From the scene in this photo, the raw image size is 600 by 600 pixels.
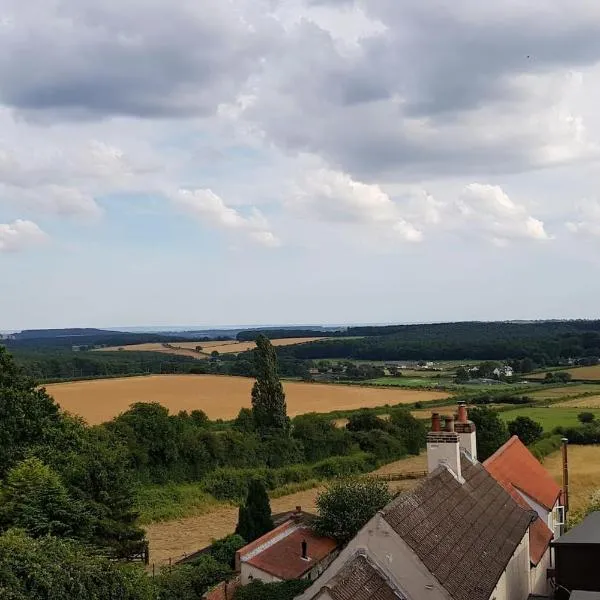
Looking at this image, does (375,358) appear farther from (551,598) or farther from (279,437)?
(551,598)

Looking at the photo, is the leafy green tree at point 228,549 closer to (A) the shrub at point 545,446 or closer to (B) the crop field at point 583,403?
(A) the shrub at point 545,446

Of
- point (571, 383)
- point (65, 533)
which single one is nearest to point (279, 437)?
point (65, 533)

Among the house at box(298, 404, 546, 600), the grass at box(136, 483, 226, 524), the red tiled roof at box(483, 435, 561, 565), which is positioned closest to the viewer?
the house at box(298, 404, 546, 600)

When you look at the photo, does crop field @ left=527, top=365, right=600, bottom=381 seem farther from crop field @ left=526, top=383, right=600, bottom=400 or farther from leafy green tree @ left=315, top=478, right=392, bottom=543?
leafy green tree @ left=315, top=478, right=392, bottom=543

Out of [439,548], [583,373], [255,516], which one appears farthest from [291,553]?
[583,373]

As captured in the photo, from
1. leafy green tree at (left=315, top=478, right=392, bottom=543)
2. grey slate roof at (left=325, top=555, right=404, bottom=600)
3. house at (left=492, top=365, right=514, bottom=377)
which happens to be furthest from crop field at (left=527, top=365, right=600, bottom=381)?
grey slate roof at (left=325, top=555, right=404, bottom=600)

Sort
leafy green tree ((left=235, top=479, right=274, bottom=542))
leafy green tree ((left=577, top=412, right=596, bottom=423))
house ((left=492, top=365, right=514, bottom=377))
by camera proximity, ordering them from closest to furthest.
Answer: leafy green tree ((left=235, top=479, right=274, bottom=542))
leafy green tree ((left=577, top=412, right=596, bottom=423))
house ((left=492, top=365, right=514, bottom=377))
